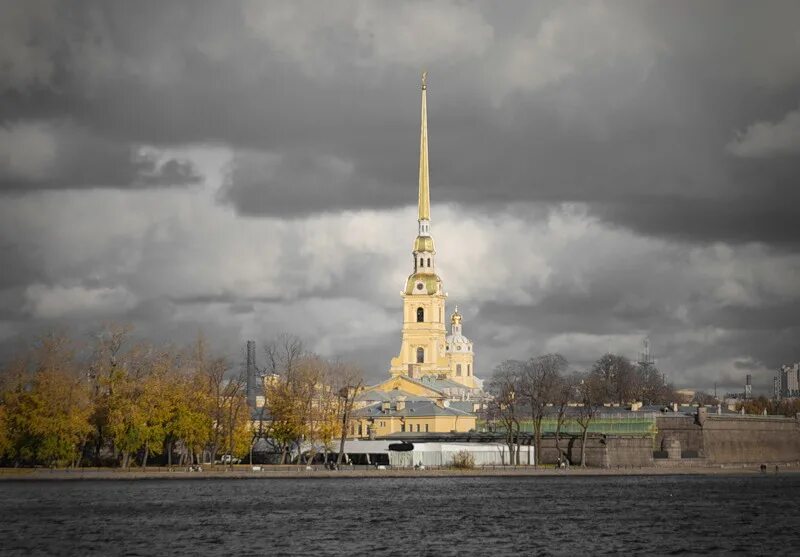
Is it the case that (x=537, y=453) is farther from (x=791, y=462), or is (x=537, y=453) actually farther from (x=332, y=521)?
(x=332, y=521)

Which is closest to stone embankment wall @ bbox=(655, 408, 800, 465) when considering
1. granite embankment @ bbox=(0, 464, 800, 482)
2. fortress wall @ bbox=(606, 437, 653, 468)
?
granite embankment @ bbox=(0, 464, 800, 482)

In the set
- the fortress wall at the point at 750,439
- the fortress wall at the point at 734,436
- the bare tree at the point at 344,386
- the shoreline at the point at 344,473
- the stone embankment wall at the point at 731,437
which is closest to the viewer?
the shoreline at the point at 344,473

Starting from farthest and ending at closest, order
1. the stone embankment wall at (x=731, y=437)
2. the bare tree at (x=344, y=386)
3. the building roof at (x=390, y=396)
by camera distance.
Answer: the building roof at (x=390, y=396) < the stone embankment wall at (x=731, y=437) < the bare tree at (x=344, y=386)

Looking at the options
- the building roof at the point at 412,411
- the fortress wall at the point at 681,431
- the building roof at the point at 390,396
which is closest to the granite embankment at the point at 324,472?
the fortress wall at the point at 681,431

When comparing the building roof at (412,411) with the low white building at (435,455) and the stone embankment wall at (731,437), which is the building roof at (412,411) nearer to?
the low white building at (435,455)

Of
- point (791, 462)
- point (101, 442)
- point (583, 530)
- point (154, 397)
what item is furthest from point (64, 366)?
point (791, 462)

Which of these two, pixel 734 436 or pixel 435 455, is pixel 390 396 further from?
pixel 734 436

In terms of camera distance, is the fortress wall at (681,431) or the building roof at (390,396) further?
the building roof at (390,396)

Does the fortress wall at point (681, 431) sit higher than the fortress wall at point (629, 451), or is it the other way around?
the fortress wall at point (681, 431)

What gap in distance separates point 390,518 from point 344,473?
47.4 meters

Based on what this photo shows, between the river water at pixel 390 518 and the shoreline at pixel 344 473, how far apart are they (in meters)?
1.02

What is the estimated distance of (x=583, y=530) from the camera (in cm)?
7438

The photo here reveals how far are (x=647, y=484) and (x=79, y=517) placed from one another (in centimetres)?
5804

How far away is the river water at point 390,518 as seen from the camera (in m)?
65.6
